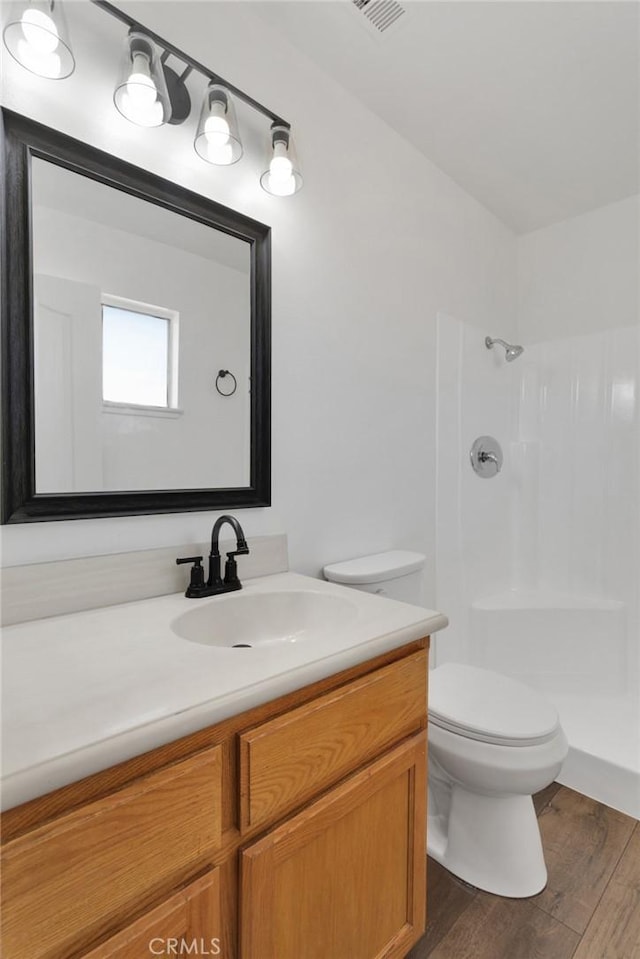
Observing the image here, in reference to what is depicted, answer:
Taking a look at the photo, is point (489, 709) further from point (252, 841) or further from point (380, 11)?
point (380, 11)

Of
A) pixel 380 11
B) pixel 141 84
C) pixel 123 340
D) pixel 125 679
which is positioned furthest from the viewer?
pixel 380 11

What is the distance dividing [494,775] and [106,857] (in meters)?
1.06

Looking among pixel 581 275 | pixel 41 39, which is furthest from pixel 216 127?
pixel 581 275

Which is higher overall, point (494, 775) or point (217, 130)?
point (217, 130)

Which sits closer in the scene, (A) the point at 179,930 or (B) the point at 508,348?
(A) the point at 179,930

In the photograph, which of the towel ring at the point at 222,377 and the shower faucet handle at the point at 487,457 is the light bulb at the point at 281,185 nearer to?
the towel ring at the point at 222,377

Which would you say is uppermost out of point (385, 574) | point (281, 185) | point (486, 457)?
point (281, 185)

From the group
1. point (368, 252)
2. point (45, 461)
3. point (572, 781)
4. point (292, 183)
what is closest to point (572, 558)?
point (572, 781)

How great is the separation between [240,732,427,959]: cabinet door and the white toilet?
32cm

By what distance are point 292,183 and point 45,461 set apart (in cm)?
101

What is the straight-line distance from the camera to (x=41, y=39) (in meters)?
0.92

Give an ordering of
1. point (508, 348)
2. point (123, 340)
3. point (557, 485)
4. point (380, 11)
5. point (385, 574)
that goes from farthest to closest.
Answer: point (557, 485) < point (508, 348) < point (385, 574) < point (380, 11) < point (123, 340)

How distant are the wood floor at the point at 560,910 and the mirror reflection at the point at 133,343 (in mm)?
1294

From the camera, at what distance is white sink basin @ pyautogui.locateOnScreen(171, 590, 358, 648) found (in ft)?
3.59
